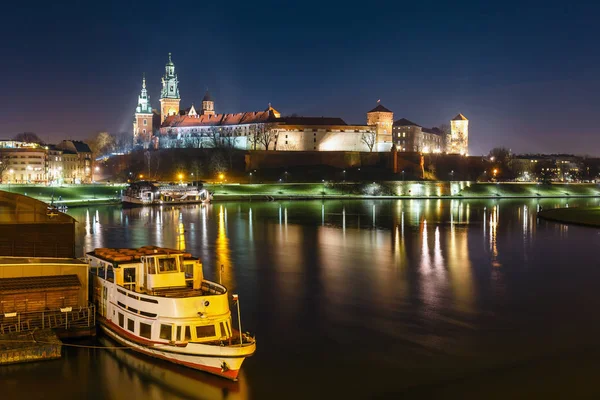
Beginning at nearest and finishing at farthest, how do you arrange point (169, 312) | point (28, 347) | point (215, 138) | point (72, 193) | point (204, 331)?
point (204, 331), point (169, 312), point (28, 347), point (72, 193), point (215, 138)

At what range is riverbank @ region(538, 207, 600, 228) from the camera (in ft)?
143

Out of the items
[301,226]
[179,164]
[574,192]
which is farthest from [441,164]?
[301,226]

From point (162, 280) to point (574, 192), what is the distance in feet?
284

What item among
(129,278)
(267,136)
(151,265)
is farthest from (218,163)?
(151,265)

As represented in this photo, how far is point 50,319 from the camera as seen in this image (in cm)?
1415

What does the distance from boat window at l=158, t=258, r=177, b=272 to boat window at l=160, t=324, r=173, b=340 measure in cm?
170

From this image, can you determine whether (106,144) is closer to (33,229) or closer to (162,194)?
(162,194)

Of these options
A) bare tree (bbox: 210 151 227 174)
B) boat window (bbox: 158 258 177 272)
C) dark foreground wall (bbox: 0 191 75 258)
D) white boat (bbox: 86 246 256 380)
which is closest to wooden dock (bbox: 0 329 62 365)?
white boat (bbox: 86 246 256 380)

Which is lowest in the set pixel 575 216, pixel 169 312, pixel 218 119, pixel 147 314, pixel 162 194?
pixel 575 216

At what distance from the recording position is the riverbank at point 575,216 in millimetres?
43609

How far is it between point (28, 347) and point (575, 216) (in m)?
42.6

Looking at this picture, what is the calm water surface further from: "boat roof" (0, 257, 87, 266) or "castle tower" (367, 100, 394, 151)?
"castle tower" (367, 100, 394, 151)

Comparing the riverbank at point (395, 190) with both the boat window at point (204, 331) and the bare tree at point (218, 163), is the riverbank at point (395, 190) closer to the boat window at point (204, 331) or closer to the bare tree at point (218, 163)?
the bare tree at point (218, 163)

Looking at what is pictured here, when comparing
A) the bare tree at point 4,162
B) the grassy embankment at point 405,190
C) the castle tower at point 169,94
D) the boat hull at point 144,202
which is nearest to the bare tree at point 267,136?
the grassy embankment at point 405,190
